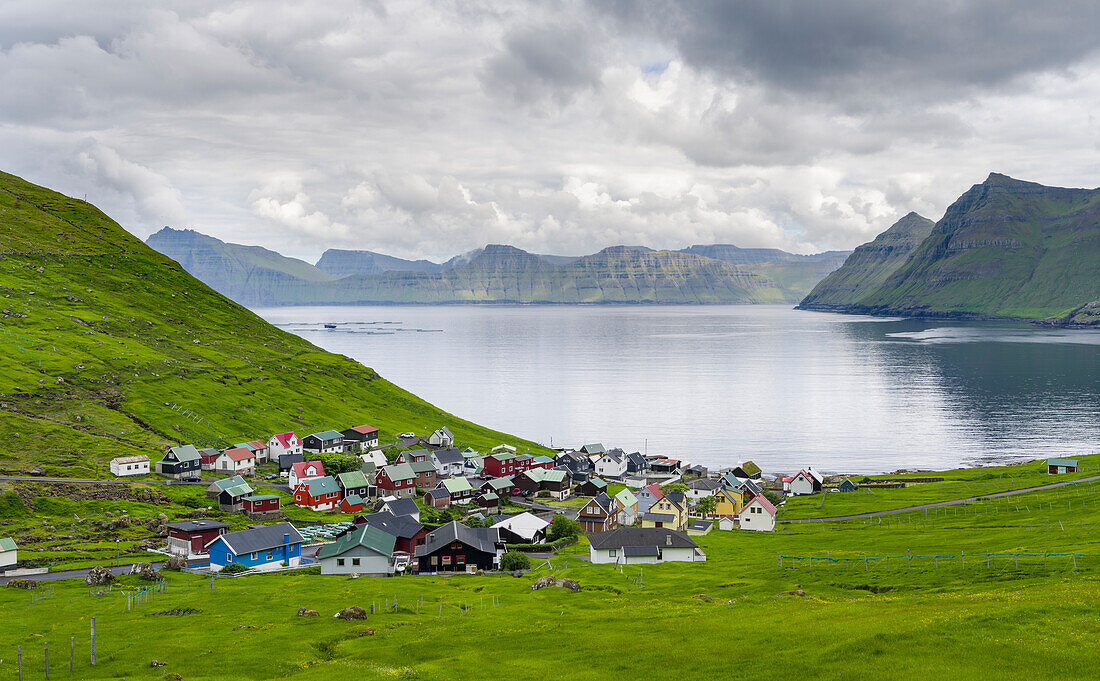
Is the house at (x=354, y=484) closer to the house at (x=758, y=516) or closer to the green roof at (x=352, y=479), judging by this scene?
the green roof at (x=352, y=479)

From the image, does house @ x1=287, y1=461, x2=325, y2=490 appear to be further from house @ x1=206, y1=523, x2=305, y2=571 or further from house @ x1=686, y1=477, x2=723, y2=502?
house @ x1=686, y1=477, x2=723, y2=502

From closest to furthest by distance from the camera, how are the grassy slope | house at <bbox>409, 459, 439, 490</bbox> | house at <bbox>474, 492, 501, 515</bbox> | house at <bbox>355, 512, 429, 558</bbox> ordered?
1. the grassy slope
2. house at <bbox>355, 512, 429, 558</bbox>
3. house at <bbox>474, 492, 501, 515</bbox>
4. house at <bbox>409, 459, 439, 490</bbox>

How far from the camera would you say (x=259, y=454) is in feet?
435

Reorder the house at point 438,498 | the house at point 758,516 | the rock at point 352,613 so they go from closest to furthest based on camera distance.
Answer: the rock at point 352,613 < the house at point 758,516 < the house at point 438,498

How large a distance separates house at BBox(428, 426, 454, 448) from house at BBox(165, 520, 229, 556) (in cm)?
7290

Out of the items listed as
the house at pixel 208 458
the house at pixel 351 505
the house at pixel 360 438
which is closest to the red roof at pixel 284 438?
the house at pixel 360 438

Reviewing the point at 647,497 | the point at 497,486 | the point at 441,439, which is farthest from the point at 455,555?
the point at 441,439

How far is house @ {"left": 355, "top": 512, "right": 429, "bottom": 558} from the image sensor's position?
8275 cm

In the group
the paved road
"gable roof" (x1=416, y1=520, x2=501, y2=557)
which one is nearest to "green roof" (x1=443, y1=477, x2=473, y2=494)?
"gable roof" (x1=416, y1=520, x2=501, y2=557)

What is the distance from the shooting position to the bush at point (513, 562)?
7838 cm

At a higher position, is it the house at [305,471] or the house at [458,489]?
the house at [305,471]

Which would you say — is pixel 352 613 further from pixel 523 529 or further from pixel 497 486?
pixel 497 486

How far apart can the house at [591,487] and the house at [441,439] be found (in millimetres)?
37273

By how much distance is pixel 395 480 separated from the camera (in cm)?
11912
